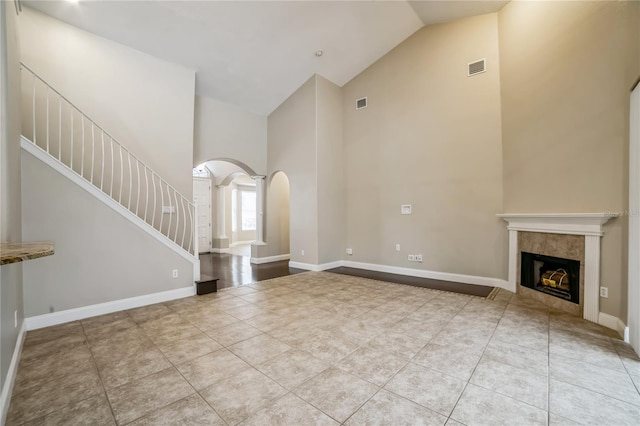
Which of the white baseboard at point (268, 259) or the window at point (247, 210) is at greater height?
the window at point (247, 210)

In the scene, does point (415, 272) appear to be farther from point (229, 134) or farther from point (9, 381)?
point (9, 381)

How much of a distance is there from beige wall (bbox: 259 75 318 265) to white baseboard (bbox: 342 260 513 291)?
1.26 meters

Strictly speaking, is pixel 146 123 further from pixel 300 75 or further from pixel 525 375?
pixel 525 375

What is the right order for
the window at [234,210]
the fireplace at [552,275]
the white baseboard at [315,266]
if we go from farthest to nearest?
the window at [234,210] < the white baseboard at [315,266] < the fireplace at [552,275]

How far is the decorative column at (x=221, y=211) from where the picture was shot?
9.88m

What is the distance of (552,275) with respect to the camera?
12.6ft

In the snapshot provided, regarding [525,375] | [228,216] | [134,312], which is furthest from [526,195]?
[228,216]

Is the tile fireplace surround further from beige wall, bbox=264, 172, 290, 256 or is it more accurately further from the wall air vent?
beige wall, bbox=264, 172, 290, 256

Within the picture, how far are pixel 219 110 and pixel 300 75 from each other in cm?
211

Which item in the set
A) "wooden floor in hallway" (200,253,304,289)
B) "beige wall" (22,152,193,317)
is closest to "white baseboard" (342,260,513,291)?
"wooden floor in hallway" (200,253,304,289)

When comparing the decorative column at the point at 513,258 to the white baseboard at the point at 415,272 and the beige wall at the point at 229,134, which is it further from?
the beige wall at the point at 229,134

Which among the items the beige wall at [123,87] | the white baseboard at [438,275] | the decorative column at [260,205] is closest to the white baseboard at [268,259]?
the decorative column at [260,205]

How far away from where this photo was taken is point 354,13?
4840 millimetres

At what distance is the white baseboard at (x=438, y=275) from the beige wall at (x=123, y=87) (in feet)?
13.8
